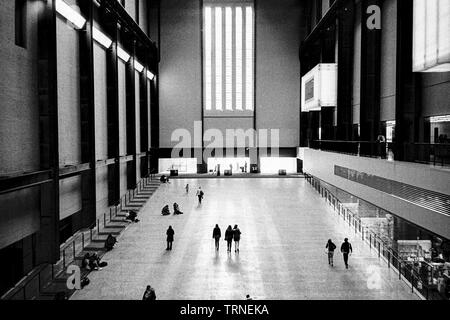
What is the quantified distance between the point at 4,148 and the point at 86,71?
1029 centimetres

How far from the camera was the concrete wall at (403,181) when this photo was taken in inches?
528

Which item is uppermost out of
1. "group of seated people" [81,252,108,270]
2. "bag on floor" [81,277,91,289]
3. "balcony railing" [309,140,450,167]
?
"balcony railing" [309,140,450,167]

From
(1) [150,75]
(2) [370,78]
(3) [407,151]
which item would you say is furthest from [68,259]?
(1) [150,75]

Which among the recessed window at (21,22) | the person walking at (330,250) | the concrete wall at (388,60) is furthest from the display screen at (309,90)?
the recessed window at (21,22)

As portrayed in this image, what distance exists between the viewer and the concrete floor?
1467 cm

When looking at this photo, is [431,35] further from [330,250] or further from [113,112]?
[113,112]

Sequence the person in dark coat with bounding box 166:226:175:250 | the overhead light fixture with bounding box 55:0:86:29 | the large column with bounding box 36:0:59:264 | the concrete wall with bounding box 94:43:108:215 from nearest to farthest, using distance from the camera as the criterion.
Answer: the large column with bounding box 36:0:59:264, the person in dark coat with bounding box 166:226:175:250, the overhead light fixture with bounding box 55:0:86:29, the concrete wall with bounding box 94:43:108:215

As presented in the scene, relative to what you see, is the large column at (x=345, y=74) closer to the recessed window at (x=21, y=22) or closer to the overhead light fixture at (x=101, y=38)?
the overhead light fixture at (x=101, y=38)

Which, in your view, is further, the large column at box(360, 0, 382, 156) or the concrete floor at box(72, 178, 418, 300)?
the large column at box(360, 0, 382, 156)

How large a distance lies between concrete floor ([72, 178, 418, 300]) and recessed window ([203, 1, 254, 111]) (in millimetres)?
21391

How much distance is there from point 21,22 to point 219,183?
2717 centimetres

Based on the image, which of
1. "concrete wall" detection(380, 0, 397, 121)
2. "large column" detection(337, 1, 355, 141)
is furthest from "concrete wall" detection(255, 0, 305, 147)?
"concrete wall" detection(380, 0, 397, 121)

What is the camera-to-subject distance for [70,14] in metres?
21.8

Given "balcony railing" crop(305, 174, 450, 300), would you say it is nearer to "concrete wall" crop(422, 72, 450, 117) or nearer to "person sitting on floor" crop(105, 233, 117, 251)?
"concrete wall" crop(422, 72, 450, 117)
